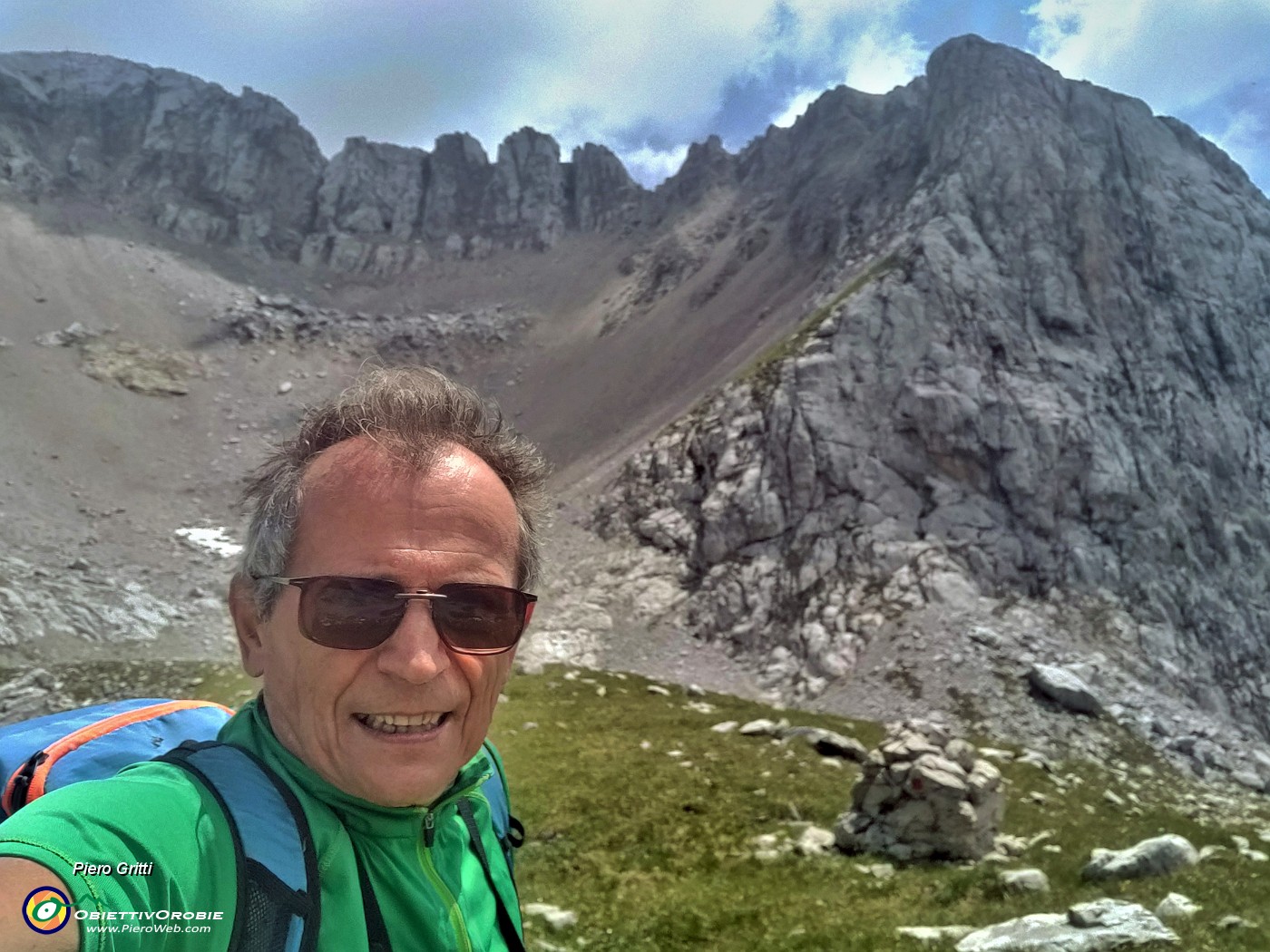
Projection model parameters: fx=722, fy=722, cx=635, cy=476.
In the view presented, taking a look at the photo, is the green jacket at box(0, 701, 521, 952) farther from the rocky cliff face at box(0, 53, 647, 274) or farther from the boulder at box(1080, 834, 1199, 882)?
the rocky cliff face at box(0, 53, 647, 274)

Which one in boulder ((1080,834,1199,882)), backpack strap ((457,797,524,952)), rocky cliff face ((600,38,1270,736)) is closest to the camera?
backpack strap ((457,797,524,952))

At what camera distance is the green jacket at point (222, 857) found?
1.96 m

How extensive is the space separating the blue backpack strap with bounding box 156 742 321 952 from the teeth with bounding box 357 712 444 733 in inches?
17.3

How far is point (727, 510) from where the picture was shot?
38656 millimetres

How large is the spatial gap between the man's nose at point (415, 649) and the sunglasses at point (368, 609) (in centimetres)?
2

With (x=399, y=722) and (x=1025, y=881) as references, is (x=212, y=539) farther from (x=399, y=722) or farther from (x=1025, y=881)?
(x=399, y=722)

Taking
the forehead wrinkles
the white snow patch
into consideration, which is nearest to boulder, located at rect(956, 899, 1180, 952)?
the forehead wrinkles

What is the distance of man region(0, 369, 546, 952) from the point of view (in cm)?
275

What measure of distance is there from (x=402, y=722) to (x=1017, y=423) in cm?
4032

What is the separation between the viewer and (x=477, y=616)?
3.18 m

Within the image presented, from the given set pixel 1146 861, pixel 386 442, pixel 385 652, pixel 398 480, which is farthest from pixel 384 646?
pixel 1146 861

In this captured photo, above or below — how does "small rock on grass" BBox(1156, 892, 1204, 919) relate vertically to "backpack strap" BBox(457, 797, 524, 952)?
below

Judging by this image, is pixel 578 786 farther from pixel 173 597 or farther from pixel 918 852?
pixel 173 597

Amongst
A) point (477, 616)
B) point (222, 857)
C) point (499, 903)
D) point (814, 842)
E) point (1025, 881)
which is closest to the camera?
point (222, 857)
